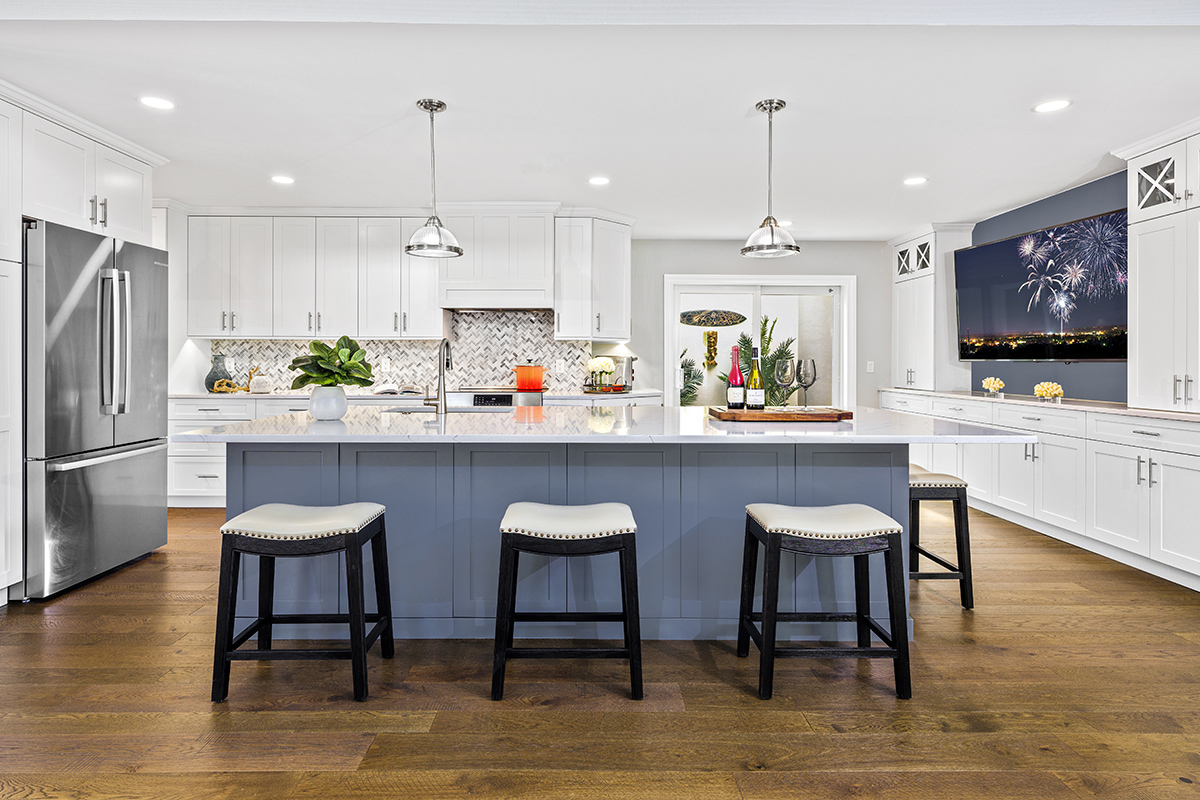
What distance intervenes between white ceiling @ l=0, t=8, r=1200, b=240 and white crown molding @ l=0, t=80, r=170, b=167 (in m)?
0.06

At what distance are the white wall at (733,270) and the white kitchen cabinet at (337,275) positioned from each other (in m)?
2.53

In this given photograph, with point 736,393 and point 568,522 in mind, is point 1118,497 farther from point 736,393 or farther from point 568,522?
point 568,522

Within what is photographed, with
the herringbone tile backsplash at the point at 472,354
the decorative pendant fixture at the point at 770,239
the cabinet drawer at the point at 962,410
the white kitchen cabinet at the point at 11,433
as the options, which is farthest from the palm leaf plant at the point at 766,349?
the white kitchen cabinet at the point at 11,433

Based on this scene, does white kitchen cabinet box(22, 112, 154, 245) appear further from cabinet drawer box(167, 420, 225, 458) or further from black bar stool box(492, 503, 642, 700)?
black bar stool box(492, 503, 642, 700)

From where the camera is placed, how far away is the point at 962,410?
5066 millimetres

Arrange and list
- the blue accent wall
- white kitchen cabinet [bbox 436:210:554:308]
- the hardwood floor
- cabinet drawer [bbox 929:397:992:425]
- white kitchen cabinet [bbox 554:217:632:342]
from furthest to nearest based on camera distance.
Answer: white kitchen cabinet [bbox 554:217:632:342] < white kitchen cabinet [bbox 436:210:554:308] < cabinet drawer [bbox 929:397:992:425] < the blue accent wall < the hardwood floor

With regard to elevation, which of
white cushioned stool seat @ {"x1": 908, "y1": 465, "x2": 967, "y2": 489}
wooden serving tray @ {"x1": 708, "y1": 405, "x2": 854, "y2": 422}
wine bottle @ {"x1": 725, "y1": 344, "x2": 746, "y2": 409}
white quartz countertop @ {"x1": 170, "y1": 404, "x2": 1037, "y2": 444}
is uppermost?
wine bottle @ {"x1": 725, "y1": 344, "x2": 746, "y2": 409}

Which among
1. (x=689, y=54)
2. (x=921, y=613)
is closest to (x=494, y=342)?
(x=689, y=54)

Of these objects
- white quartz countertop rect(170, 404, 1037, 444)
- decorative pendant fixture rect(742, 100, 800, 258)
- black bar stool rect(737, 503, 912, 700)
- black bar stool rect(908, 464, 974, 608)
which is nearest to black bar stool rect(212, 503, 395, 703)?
white quartz countertop rect(170, 404, 1037, 444)

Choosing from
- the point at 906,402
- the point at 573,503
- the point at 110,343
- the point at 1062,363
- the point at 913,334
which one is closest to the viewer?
the point at 573,503

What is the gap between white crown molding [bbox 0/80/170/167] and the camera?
9.67ft

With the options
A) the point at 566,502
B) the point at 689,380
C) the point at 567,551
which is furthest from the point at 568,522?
the point at 689,380

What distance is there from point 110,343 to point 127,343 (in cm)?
10

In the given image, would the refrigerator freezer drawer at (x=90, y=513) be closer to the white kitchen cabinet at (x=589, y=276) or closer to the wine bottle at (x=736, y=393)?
the white kitchen cabinet at (x=589, y=276)
